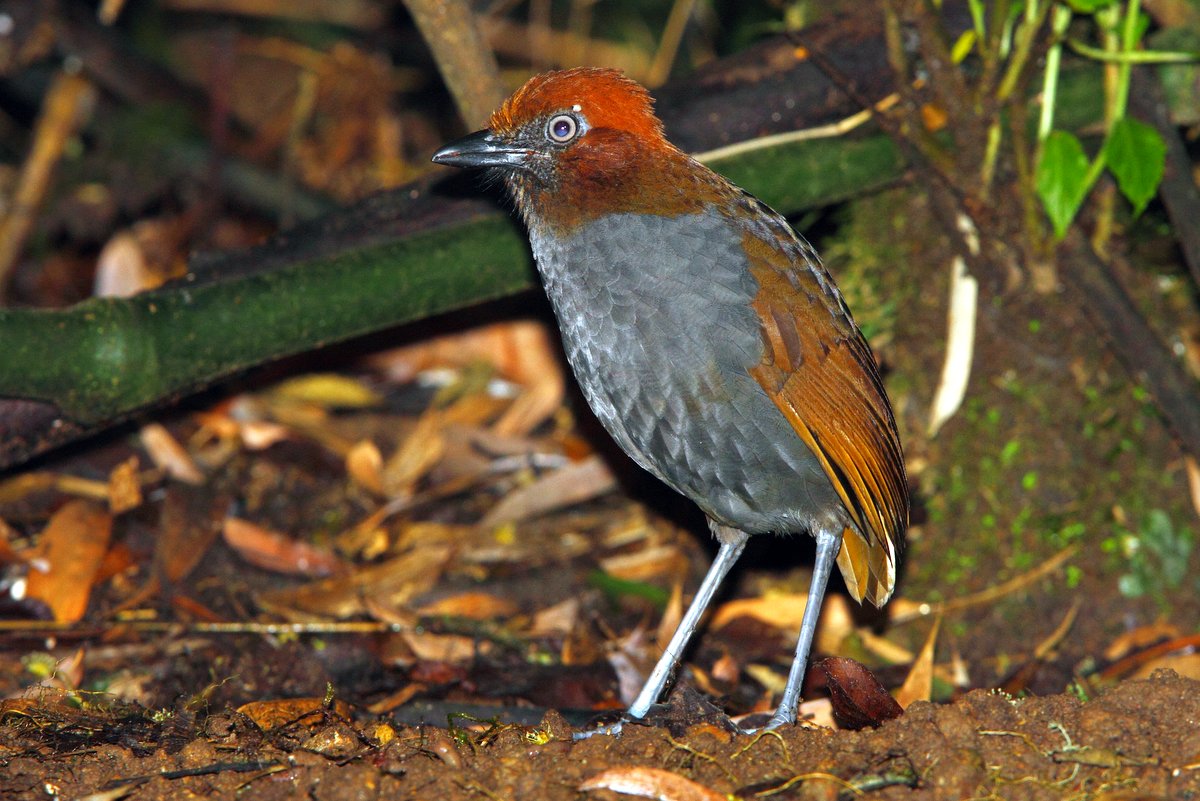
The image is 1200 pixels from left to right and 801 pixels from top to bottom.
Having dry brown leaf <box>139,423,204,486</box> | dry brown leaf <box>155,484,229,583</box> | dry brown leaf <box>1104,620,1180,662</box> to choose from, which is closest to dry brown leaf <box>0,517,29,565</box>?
dry brown leaf <box>155,484,229,583</box>

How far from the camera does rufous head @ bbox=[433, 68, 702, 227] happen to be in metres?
3.51

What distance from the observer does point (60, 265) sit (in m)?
6.63

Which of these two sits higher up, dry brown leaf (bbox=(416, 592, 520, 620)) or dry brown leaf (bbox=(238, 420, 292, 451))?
dry brown leaf (bbox=(238, 420, 292, 451))

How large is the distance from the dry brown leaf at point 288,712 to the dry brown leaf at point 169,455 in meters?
1.66

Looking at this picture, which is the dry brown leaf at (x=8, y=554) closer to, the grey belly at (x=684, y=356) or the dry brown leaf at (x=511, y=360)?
the dry brown leaf at (x=511, y=360)

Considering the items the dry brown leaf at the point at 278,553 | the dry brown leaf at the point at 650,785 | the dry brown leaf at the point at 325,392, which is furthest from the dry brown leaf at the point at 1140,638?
the dry brown leaf at the point at 325,392

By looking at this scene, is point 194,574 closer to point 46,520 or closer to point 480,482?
point 46,520

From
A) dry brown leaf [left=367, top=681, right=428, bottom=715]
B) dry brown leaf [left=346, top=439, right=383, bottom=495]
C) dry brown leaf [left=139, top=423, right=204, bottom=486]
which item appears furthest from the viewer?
dry brown leaf [left=346, top=439, right=383, bottom=495]

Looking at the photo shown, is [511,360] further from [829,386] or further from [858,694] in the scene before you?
[858,694]

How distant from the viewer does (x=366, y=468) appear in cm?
504

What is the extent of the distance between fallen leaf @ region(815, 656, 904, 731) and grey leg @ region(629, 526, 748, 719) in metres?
0.60

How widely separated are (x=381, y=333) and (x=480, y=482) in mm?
857

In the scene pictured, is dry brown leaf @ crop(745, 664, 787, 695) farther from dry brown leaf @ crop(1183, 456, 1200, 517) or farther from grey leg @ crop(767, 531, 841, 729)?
dry brown leaf @ crop(1183, 456, 1200, 517)

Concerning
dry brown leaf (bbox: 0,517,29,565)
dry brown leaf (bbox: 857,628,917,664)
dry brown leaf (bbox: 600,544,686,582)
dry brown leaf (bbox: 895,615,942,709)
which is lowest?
dry brown leaf (bbox: 857,628,917,664)
